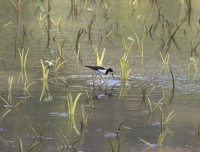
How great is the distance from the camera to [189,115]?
7.32 meters

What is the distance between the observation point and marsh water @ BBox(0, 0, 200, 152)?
6441 mm

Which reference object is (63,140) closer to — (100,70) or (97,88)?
(97,88)

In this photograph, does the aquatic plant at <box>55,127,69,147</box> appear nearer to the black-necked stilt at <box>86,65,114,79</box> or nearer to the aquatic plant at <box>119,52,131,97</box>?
the aquatic plant at <box>119,52,131,97</box>

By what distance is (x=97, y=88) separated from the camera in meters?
8.77

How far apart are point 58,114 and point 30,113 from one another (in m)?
0.35

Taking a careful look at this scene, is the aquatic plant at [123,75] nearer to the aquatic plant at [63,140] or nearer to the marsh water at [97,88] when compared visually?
the marsh water at [97,88]

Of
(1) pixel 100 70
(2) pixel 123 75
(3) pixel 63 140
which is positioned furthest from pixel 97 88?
(3) pixel 63 140

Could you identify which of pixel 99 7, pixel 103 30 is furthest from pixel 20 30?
pixel 99 7

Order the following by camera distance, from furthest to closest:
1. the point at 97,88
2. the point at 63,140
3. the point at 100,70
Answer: the point at 100,70 < the point at 97,88 < the point at 63,140

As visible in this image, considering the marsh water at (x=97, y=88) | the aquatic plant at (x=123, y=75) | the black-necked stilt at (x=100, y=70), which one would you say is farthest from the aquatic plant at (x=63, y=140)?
the black-necked stilt at (x=100, y=70)

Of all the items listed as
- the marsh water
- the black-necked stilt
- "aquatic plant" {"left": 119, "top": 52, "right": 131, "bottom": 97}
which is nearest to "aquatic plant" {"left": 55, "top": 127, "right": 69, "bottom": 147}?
the marsh water

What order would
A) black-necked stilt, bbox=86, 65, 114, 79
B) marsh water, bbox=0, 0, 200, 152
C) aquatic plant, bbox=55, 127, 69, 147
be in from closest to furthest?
aquatic plant, bbox=55, 127, 69, 147 < marsh water, bbox=0, 0, 200, 152 < black-necked stilt, bbox=86, 65, 114, 79

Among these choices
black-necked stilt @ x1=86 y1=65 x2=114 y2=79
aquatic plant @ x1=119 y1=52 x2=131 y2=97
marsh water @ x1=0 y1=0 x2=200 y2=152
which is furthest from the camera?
black-necked stilt @ x1=86 y1=65 x2=114 y2=79

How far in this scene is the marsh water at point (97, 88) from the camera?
21.1 ft
